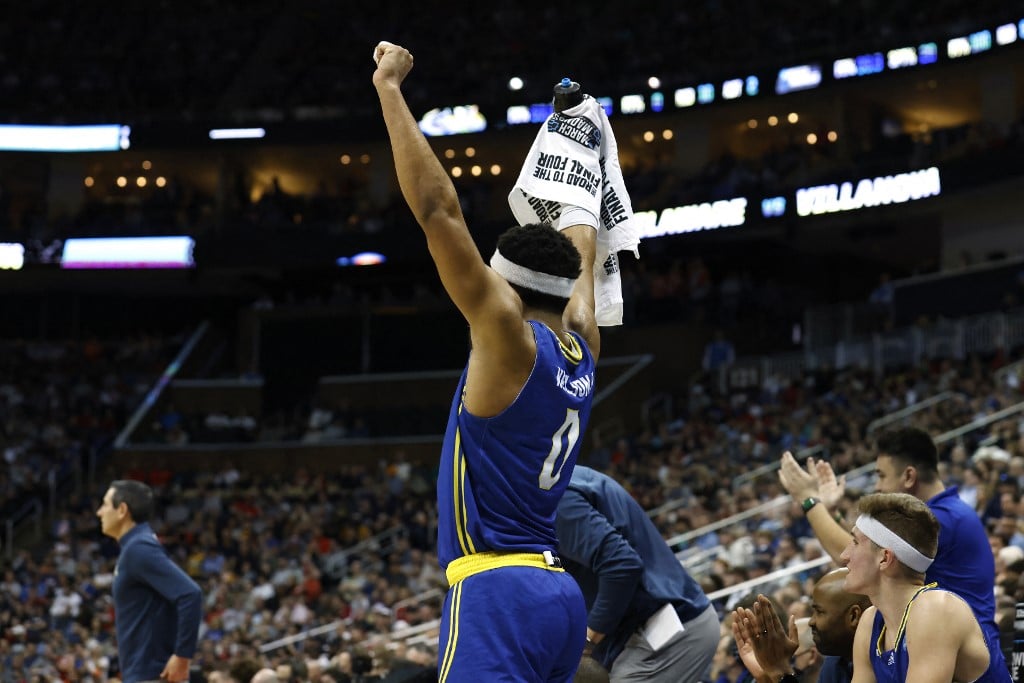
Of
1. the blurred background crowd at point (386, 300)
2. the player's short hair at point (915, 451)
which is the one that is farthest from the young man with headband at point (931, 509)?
the blurred background crowd at point (386, 300)

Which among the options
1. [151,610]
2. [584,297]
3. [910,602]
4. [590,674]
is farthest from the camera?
[151,610]

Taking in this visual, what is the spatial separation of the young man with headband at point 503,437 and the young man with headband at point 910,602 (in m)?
1.04

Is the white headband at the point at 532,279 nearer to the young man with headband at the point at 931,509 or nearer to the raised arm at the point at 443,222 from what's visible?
the raised arm at the point at 443,222

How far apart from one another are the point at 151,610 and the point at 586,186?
3380 mm

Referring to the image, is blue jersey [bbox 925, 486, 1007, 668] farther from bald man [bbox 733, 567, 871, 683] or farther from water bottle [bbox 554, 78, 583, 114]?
water bottle [bbox 554, 78, 583, 114]

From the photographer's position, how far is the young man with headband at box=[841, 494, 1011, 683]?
408 cm

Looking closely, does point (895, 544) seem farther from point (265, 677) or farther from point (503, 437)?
point (265, 677)

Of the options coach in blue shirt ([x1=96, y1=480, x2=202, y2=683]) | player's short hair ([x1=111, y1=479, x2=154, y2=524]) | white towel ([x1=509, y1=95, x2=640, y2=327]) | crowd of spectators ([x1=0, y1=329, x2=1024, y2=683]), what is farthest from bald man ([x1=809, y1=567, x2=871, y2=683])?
crowd of spectators ([x1=0, y1=329, x2=1024, y2=683])

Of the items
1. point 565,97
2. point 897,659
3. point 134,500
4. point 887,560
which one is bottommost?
point 897,659

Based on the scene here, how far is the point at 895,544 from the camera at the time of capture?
4.23 metres

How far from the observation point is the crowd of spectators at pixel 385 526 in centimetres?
1321

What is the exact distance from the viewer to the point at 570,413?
3854mm

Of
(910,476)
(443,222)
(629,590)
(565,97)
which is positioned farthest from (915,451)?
(443,222)

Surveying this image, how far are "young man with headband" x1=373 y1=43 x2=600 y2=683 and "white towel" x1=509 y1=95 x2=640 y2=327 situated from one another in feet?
2.31
